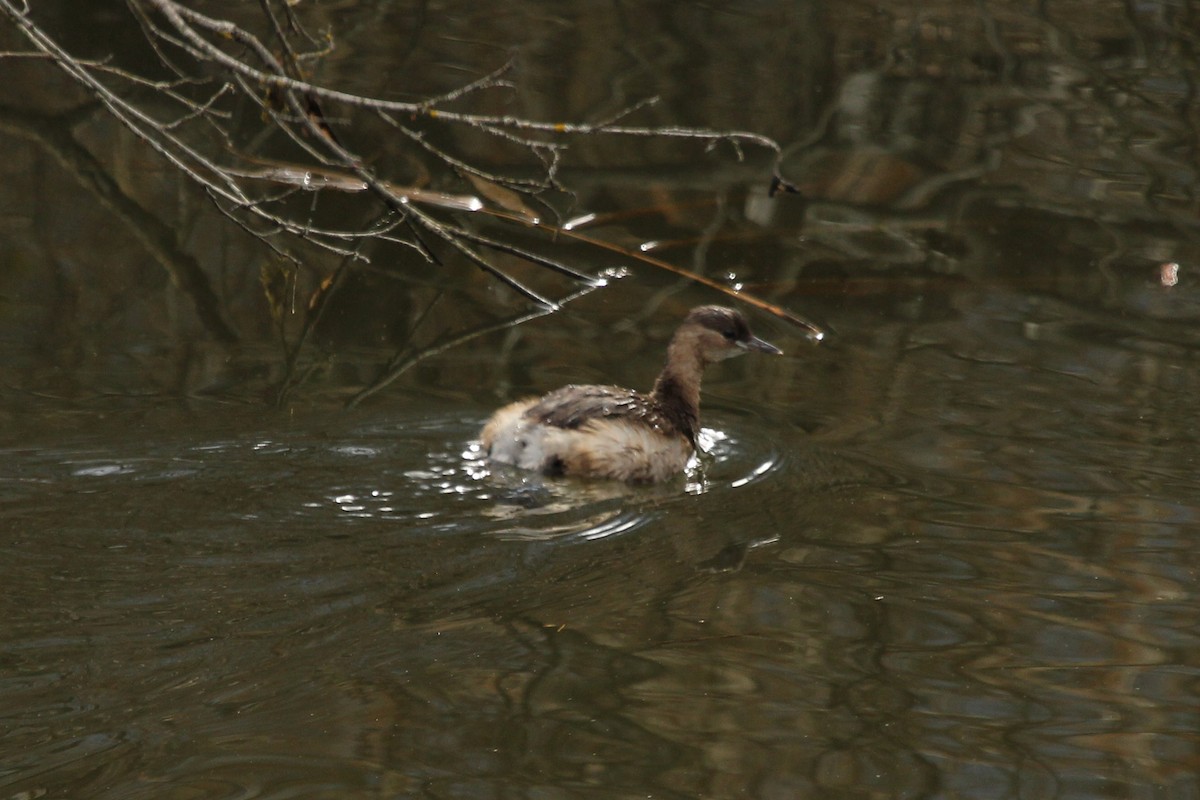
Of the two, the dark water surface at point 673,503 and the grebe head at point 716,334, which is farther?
the grebe head at point 716,334

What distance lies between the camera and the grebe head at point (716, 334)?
25.6 feet

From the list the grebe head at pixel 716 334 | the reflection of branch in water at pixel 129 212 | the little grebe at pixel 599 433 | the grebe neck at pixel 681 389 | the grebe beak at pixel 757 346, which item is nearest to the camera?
the little grebe at pixel 599 433

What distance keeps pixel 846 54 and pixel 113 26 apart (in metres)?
5.09

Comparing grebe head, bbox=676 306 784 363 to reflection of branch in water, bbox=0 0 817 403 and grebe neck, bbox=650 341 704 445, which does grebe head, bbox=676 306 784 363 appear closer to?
grebe neck, bbox=650 341 704 445

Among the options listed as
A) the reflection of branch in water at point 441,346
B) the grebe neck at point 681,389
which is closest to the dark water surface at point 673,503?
the reflection of branch in water at point 441,346

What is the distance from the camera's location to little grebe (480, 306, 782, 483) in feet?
22.8

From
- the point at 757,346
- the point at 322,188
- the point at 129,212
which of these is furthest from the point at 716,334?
the point at 129,212

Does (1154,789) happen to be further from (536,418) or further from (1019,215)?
(1019,215)

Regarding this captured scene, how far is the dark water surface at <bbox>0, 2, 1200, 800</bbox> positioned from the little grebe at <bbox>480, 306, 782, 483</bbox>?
0.14 metres

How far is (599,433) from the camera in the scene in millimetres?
6992

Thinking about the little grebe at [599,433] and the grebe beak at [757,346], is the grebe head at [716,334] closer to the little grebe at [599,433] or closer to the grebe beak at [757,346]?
the grebe beak at [757,346]

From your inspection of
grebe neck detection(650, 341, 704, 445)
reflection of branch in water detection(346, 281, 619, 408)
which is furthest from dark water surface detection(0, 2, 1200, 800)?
grebe neck detection(650, 341, 704, 445)

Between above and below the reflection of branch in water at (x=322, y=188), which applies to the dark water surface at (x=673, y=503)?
below

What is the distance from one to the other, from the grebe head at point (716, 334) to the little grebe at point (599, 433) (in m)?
0.27
